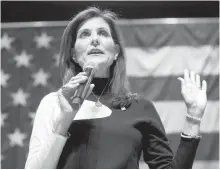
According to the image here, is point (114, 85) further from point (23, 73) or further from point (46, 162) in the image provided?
point (23, 73)

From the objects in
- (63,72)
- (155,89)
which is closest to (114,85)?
(63,72)

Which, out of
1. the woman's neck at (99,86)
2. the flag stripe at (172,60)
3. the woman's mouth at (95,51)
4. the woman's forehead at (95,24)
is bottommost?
the flag stripe at (172,60)

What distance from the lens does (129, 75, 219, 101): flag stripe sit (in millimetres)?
1885

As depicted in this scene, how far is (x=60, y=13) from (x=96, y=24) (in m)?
0.92

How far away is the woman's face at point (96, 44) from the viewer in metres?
0.98

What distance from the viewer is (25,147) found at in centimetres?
189

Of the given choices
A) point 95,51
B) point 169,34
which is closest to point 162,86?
point 169,34

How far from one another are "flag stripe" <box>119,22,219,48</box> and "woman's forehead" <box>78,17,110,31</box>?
2.73 feet

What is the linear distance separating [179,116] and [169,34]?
0.45 meters

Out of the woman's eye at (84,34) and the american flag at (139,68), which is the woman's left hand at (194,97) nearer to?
the woman's eye at (84,34)

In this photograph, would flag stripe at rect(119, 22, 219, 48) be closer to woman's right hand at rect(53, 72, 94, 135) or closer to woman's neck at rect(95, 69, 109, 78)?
woman's neck at rect(95, 69, 109, 78)

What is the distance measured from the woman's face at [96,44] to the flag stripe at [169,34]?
0.84 m

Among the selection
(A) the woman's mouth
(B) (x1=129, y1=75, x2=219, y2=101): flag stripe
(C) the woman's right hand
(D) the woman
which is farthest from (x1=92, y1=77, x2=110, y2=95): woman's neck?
(B) (x1=129, y1=75, x2=219, y2=101): flag stripe

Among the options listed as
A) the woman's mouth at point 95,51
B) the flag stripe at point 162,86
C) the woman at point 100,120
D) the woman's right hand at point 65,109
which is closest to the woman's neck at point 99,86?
the woman at point 100,120
